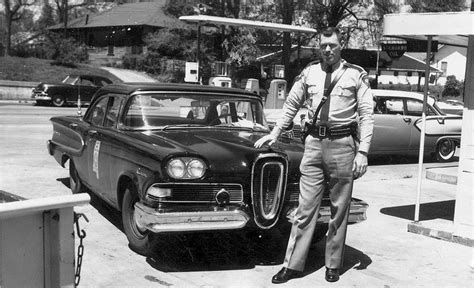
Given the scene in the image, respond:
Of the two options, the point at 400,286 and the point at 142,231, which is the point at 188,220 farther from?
the point at 400,286

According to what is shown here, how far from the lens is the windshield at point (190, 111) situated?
586cm

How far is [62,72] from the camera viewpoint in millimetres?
35000

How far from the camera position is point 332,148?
14.9ft

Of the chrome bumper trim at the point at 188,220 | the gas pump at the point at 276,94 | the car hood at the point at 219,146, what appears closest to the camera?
the chrome bumper trim at the point at 188,220

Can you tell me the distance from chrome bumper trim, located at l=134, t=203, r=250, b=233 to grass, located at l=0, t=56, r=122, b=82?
101 feet

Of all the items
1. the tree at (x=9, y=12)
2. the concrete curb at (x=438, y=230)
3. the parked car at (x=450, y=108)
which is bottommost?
the concrete curb at (x=438, y=230)

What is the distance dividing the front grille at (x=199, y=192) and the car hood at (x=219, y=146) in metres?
0.14

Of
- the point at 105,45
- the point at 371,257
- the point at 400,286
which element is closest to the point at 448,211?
the point at 371,257

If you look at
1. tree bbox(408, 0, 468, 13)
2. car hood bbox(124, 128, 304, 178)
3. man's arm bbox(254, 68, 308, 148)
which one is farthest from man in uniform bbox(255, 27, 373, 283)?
tree bbox(408, 0, 468, 13)

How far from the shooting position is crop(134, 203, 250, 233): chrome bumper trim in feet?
14.8

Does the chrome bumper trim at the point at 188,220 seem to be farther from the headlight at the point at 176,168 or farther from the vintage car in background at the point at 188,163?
the headlight at the point at 176,168

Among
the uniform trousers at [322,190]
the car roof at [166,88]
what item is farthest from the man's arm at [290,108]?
the car roof at [166,88]

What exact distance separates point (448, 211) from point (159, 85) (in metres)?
4.10

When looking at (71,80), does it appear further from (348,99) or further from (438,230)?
(348,99)
